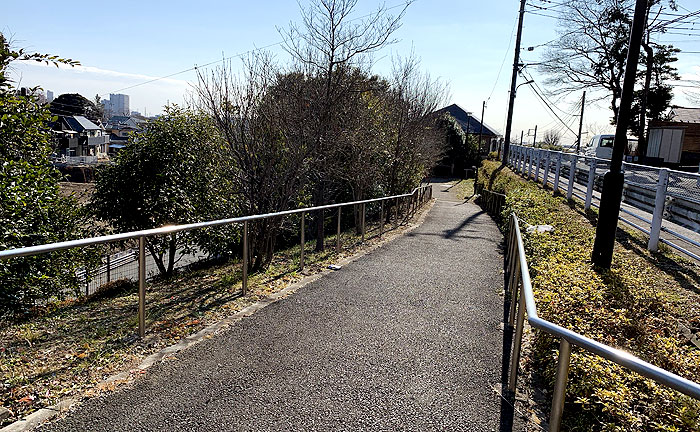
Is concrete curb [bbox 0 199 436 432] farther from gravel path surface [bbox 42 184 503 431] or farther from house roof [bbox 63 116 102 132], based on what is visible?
house roof [bbox 63 116 102 132]

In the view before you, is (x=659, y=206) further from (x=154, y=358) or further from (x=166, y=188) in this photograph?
(x=166, y=188)

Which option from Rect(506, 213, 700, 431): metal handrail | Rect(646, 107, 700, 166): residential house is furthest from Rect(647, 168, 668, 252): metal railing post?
Rect(646, 107, 700, 166): residential house

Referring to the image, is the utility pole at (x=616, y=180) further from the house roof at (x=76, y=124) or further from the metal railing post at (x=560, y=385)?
the house roof at (x=76, y=124)

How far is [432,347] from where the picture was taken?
417 cm

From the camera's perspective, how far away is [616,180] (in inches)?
208

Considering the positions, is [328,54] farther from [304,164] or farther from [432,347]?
[432,347]

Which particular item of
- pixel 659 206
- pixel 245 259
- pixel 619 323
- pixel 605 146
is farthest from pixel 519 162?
pixel 619 323

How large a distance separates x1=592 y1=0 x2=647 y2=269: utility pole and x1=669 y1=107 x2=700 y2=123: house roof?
27.9 meters

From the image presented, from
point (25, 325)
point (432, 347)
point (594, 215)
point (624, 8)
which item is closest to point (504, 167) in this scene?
point (624, 8)

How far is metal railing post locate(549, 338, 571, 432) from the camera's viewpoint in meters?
2.12

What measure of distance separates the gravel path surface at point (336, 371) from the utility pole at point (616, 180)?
1315mm

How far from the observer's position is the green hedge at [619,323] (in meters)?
2.53

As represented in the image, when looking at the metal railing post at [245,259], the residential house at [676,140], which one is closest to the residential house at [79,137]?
the residential house at [676,140]

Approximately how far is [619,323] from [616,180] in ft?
7.72
